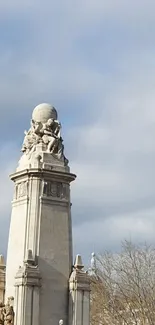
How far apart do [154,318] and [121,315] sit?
6.94ft

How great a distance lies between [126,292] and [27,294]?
58.1 feet

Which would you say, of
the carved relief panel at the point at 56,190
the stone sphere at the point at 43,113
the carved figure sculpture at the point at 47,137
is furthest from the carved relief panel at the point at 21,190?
the stone sphere at the point at 43,113

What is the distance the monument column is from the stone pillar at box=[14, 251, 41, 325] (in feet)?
0.12

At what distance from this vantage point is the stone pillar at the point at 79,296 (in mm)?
30688

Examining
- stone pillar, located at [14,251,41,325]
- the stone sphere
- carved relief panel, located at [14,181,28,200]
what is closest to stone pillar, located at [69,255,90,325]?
stone pillar, located at [14,251,41,325]

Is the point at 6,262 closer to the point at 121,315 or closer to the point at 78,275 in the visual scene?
the point at 78,275

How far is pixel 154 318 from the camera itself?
44.8 m

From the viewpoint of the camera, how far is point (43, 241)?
3059cm

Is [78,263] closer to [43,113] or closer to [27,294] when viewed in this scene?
[27,294]

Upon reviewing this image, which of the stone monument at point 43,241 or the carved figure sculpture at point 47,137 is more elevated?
the carved figure sculpture at point 47,137

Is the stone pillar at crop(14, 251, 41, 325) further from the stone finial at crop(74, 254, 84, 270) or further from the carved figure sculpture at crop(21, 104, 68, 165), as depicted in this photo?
the carved figure sculpture at crop(21, 104, 68, 165)

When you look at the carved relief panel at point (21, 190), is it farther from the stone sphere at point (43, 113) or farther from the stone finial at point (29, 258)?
the stone sphere at point (43, 113)

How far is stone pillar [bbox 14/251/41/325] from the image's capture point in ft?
97.2

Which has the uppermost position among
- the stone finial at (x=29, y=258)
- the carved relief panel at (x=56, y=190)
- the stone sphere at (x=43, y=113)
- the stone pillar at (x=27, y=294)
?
the stone sphere at (x=43, y=113)
